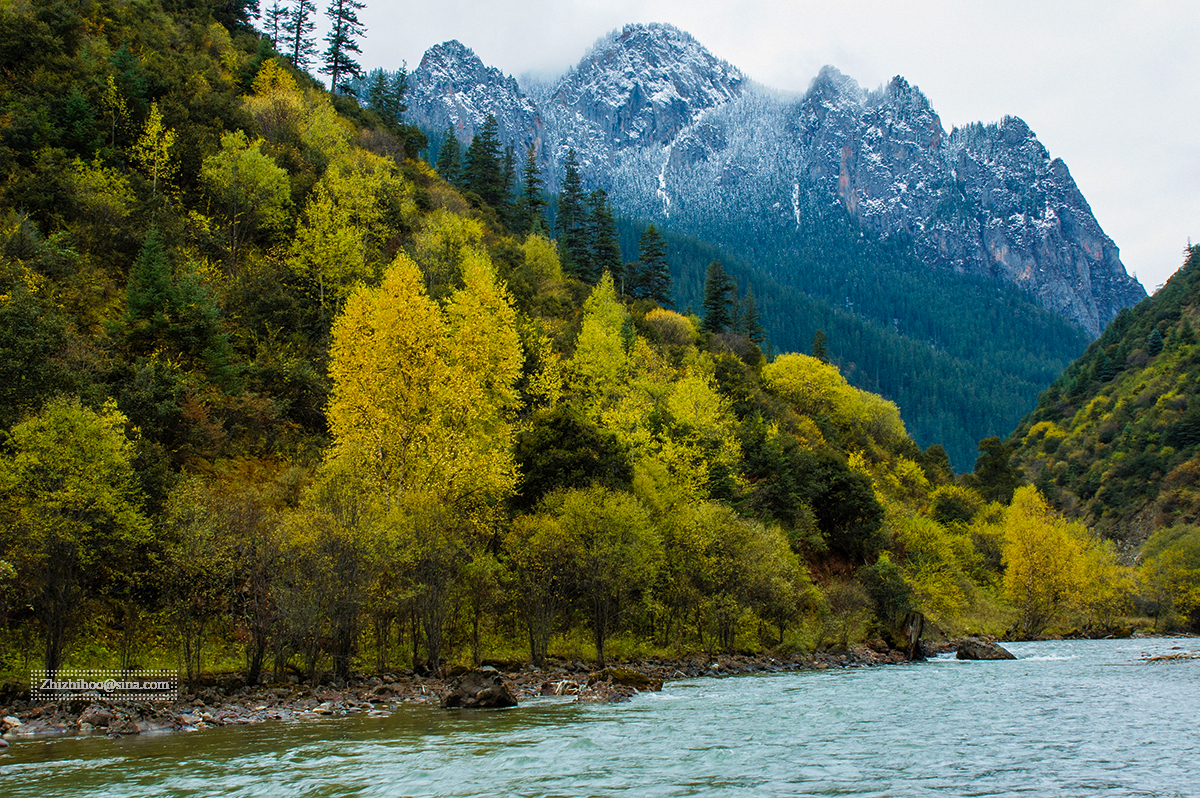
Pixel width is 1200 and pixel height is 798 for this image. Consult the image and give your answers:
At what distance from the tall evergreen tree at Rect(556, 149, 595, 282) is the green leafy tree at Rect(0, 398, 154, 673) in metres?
74.3

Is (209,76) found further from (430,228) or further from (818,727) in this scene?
(818,727)

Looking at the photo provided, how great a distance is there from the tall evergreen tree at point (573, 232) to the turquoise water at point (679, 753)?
250ft

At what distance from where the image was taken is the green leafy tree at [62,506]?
23.4 meters

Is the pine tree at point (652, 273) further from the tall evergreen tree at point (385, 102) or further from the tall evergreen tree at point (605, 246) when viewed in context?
the tall evergreen tree at point (385, 102)

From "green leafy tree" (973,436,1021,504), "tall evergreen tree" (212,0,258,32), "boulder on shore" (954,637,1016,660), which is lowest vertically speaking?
"boulder on shore" (954,637,1016,660)

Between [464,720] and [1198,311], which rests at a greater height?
[1198,311]

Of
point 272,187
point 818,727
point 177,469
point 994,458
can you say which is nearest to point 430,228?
point 272,187

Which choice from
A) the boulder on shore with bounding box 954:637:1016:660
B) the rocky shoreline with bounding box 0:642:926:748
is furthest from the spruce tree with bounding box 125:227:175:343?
the boulder on shore with bounding box 954:637:1016:660

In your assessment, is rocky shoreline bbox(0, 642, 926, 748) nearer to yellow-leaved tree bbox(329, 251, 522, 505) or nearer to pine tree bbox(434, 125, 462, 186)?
yellow-leaved tree bbox(329, 251, 522, 505)

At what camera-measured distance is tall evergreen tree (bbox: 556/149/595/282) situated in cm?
10176

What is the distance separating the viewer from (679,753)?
19125 mm

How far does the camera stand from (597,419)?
178ft

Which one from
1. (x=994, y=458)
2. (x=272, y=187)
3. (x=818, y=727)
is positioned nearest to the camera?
(x=818, y=727)

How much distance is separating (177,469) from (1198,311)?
624ft
